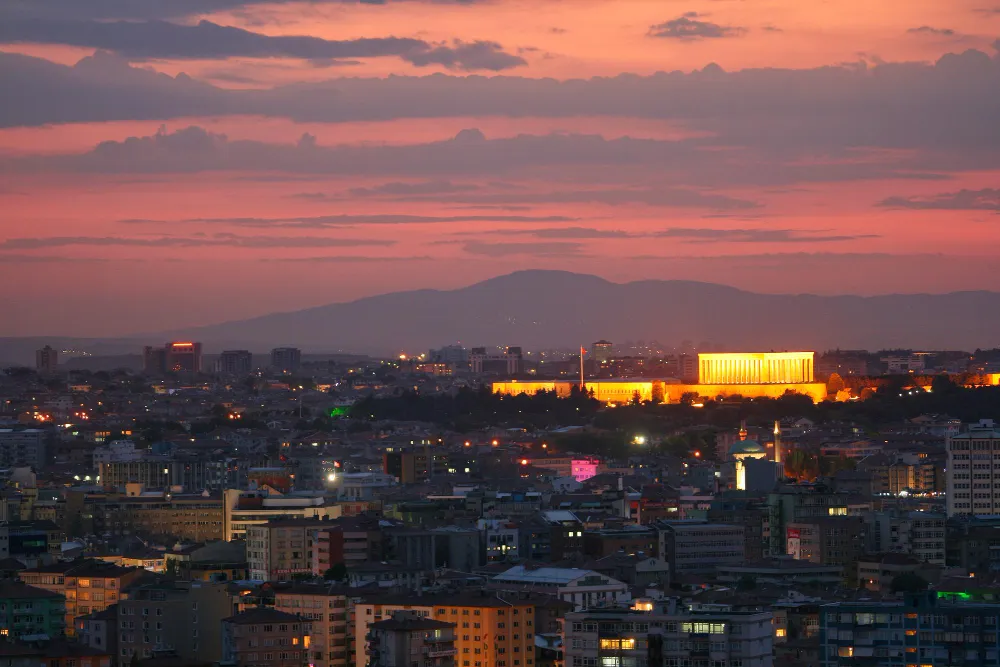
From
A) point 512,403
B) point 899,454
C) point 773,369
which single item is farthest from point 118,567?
point 773,369

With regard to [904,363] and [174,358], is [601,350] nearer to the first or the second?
[174,358]

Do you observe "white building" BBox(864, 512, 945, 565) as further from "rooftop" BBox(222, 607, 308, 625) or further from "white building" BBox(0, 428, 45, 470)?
"white building" BBox(0, 428, 45, 470)

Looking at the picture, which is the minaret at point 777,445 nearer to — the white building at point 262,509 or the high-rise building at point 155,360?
the white building at point 262,509

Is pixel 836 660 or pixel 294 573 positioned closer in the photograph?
pixel 836 660

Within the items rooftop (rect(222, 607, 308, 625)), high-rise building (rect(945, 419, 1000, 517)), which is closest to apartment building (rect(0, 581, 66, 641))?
rooftop (rect(222, 607, 308, 625))

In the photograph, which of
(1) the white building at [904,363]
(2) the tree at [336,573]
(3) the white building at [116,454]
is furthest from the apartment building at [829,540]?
(1) the white building at [904,363]

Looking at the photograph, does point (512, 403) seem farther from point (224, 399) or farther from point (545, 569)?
point (545, 569)
